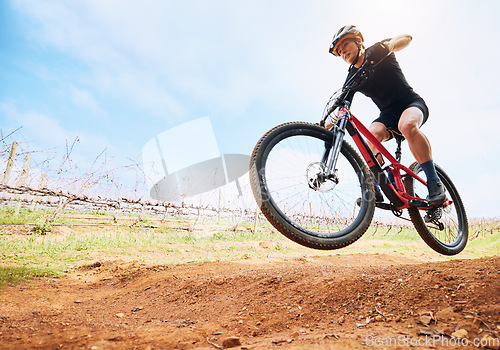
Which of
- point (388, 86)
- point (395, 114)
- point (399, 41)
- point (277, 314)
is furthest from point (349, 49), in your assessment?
point (277, 314)

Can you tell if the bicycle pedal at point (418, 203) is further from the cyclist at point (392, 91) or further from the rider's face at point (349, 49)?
the rider's face at point (349, 49)

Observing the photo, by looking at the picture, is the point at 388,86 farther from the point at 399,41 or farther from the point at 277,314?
the point at 277,314

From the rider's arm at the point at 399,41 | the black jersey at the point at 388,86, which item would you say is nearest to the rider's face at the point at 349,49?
the black jersey at the point at 388,86

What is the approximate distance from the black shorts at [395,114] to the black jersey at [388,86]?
0.09 ft

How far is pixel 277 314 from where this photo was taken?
2.67 metres

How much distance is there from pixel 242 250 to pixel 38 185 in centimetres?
1407

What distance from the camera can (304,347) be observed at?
1.64 m

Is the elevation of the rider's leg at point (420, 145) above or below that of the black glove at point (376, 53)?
below

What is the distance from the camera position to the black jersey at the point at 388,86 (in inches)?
120

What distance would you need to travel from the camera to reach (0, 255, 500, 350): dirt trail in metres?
1.82

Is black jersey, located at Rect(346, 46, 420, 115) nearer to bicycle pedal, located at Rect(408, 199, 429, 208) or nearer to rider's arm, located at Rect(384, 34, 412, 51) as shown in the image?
rider's arm, located at Rect(384, 34, 412, 51)

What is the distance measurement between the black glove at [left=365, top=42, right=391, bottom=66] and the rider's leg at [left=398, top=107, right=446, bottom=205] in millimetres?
730

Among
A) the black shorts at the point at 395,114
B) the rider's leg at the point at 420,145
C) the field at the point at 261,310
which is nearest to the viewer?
the field at the point at 261,310

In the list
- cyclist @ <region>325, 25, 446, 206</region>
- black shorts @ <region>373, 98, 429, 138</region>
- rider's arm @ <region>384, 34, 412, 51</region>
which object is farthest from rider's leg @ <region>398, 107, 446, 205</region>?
rider's arm @ <region>384, 34, 412, 51</region>
